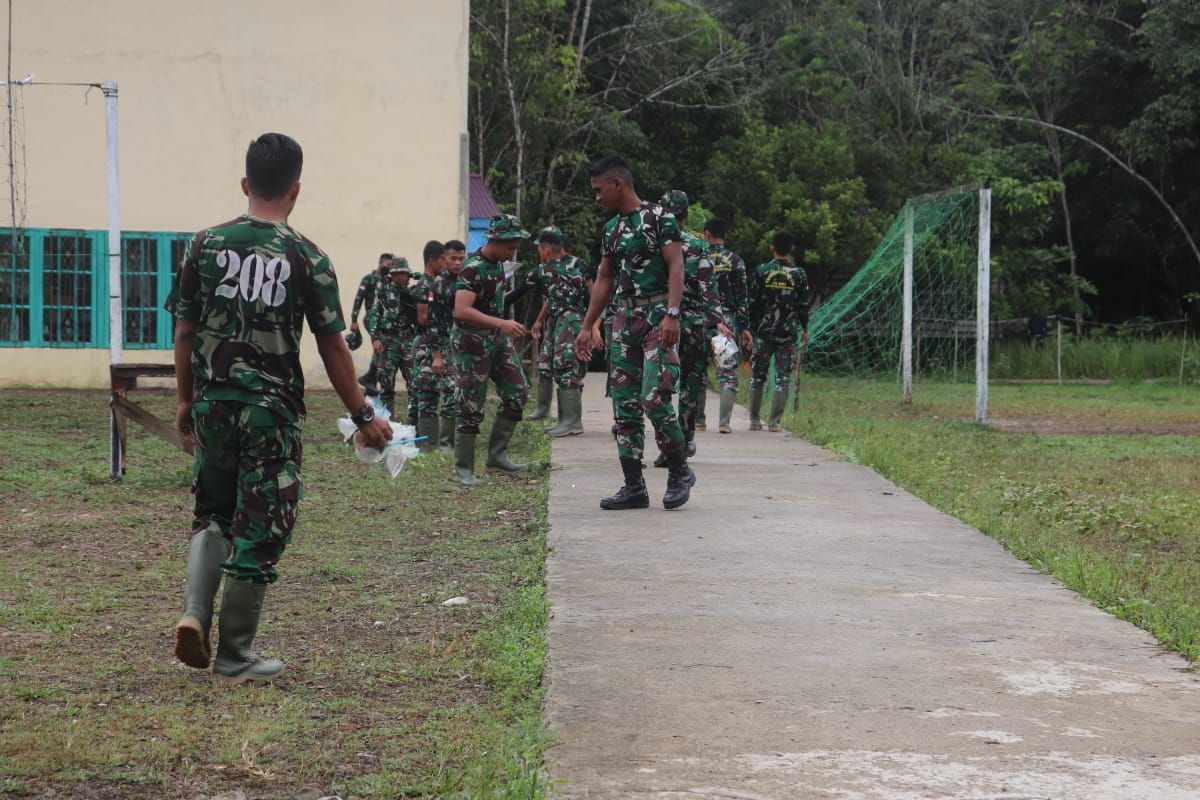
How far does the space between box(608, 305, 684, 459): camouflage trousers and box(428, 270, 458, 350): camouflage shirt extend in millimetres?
3365

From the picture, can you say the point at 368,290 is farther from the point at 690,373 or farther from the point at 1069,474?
the point at 1069,474

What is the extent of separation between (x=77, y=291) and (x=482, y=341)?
1109 centimetres

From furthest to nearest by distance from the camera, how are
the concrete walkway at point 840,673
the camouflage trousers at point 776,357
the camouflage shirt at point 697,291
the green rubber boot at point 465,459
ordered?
the camouflage trousers at point 776,357, the green rubber boot at point 465,459, the camouflage shirt at point 697,291, the concrete walkway at point 840,673

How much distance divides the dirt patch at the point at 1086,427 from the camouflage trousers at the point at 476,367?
23.6 feet

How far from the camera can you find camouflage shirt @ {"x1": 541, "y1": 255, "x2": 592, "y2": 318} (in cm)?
1220

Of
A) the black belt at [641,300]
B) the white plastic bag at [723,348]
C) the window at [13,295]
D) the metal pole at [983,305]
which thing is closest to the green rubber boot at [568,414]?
the white plastic bag at [723,348]

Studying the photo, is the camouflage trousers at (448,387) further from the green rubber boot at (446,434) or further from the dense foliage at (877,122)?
the dense foliage at (877,122)

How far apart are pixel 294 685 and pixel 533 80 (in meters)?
21.2

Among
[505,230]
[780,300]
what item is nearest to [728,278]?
[780,300]

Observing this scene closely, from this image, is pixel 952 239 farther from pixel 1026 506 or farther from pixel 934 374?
pixel 1026 506

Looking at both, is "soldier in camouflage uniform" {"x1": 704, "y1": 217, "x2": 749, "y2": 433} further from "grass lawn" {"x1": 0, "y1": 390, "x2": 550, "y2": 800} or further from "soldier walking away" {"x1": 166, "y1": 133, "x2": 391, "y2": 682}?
"soldier walking away" {"x1": 166, "y1": 133, "x2": 391, "y2": 682}

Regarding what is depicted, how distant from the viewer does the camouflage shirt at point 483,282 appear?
9.20 m

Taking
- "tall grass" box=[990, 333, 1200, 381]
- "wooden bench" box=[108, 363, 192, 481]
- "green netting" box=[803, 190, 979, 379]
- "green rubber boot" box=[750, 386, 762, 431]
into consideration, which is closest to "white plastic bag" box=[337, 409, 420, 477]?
"wooden bench" box=[108, 363, 192, 481]

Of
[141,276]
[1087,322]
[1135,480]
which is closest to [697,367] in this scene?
[1135,480]
